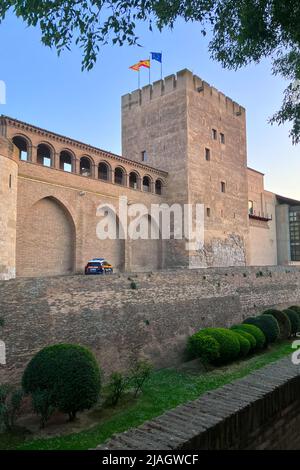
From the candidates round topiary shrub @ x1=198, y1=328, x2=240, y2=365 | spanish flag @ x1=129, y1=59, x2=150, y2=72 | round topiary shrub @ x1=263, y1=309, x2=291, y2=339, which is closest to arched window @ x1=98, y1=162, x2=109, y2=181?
spanish flag @ x1=129, y1=59, x2=150, y2=72

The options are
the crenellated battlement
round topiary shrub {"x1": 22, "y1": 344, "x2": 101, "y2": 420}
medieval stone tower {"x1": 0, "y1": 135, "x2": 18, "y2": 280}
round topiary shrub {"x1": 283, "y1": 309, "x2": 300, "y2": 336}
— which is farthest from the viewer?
the crenellated battlement

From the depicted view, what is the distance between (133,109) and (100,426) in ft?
A: 88.4

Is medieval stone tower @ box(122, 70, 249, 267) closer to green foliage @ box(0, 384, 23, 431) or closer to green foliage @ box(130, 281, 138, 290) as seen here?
green foliage @ box(130, 281, 138, 290)

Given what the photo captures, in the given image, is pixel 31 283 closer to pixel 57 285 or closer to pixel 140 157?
pixel 57 285

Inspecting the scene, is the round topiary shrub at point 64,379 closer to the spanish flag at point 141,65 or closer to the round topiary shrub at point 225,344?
the round topiary shrub at point 225,344

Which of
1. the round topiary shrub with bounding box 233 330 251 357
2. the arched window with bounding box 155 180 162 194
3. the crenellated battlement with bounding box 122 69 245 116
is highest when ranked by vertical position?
the crenellated battlement with bounding box 122 69 245 116

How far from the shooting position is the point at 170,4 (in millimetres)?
5785

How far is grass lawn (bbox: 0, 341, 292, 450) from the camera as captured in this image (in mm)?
7348

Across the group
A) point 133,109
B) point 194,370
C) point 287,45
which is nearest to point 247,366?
point 194,370

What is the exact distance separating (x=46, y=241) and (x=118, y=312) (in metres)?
9.08

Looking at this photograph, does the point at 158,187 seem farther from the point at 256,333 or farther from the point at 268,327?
the point at 256,333

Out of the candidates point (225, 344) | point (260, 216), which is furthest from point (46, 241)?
point (260, 216)

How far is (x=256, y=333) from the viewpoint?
49.0 feet

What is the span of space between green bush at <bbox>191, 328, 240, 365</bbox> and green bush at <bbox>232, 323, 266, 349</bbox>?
1815 mm
